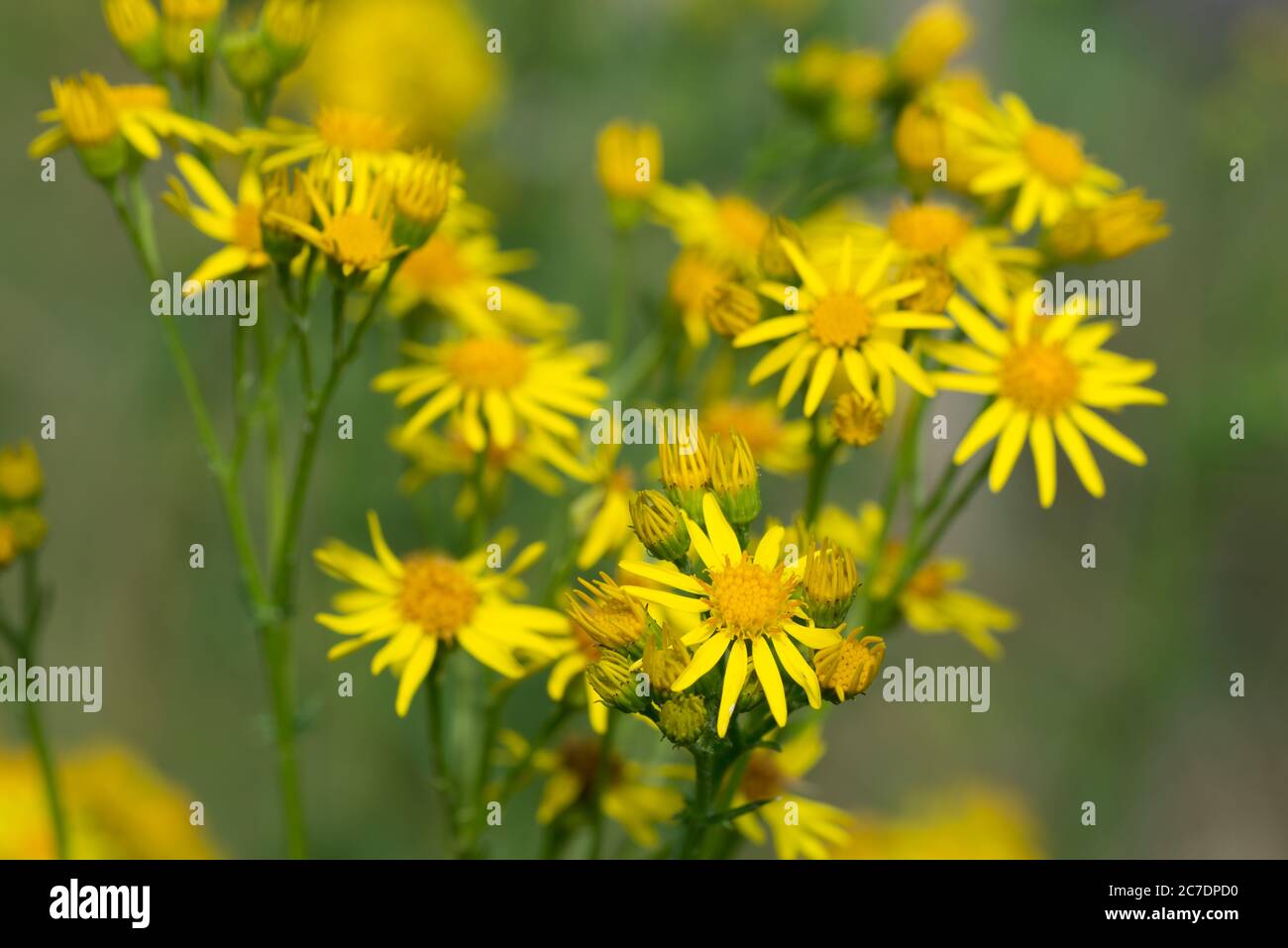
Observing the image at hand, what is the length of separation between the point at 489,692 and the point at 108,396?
468 cm

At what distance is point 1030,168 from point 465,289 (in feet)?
4.89

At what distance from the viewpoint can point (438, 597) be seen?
8.54ft

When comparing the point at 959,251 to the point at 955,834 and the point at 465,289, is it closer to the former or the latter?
the point at 465,289

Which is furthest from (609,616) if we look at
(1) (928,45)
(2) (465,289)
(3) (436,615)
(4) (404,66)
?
(4) (404,66)

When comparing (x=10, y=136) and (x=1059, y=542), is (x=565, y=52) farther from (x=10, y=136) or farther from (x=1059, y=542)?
(x=1059, y=542)

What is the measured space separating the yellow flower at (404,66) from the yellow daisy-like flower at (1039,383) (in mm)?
4232

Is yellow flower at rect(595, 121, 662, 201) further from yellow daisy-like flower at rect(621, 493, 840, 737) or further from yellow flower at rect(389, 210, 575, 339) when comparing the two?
yellow daisy-like flower at rect(621, 493, 840, 737)

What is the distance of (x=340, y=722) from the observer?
589 cm

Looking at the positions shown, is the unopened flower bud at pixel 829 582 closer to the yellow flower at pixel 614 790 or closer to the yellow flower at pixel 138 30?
the yellow flower at pixel 614 790

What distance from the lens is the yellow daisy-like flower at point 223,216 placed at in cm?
264

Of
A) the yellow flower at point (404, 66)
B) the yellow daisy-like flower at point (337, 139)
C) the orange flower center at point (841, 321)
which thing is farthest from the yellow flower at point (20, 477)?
the yellow flower at point (404, 66)

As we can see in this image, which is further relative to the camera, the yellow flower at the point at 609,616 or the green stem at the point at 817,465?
the green stem at the point at 817,465

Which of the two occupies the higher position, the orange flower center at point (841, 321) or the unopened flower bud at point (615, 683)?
the orange flower center at point (841, 321)
